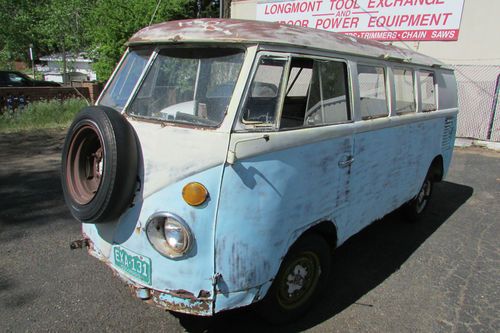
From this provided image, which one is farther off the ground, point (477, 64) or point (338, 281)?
point (477, 64)

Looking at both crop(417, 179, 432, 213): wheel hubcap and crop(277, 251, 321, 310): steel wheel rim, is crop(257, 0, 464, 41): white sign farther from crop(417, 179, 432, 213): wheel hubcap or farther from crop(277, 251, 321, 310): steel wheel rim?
crop(277, 251, 321, 310): steel wheel rim

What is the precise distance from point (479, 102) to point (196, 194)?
449 inches

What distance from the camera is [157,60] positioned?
2.83 metres

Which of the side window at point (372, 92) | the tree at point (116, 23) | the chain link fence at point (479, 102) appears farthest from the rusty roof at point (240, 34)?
the tree at point (116, 23)

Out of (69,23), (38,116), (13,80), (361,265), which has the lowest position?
(361,265)

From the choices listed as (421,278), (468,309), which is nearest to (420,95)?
(421,278)

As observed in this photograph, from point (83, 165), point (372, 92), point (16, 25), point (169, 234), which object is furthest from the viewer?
point (16, 25)

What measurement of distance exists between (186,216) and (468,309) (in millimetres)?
2751

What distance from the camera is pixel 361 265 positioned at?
4.10 metres

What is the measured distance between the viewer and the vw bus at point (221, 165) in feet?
7.62

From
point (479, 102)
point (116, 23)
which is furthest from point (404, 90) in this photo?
point (116, 23)

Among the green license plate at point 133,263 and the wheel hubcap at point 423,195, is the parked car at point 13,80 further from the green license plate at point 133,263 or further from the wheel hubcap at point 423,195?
the wheel hubcap at point 423,195

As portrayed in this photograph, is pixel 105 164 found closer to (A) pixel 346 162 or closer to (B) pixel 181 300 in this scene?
(B) pixel 181 300

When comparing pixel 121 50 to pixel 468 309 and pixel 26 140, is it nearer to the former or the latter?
pixel 26 140
